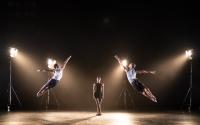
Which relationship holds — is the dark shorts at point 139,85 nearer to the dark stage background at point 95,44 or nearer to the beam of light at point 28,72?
the dark stage background at point 95,44

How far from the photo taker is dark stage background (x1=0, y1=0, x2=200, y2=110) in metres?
24.7

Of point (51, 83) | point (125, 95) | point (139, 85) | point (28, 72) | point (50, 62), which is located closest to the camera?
point (139, 85)

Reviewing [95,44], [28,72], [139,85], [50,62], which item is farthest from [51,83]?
[139,85]

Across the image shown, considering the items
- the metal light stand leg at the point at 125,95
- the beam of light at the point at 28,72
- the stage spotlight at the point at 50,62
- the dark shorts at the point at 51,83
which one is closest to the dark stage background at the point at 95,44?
the beam of light at the point at 28,72

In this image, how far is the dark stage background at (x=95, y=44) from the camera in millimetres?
24734

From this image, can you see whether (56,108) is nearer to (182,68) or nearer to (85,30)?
(85,30)

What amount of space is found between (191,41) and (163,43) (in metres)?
1.77

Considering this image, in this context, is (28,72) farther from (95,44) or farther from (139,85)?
(139,85)

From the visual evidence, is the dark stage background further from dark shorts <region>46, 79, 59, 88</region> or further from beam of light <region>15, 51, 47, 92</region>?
dark shorts <region>46, 79, 59, 88</region>

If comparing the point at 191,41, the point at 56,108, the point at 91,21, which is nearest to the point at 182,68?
the point at 191,41

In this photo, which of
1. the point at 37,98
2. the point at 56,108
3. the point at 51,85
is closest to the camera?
the point at 51,85

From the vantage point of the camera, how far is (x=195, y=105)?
24.1 metres

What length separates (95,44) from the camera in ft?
81.3

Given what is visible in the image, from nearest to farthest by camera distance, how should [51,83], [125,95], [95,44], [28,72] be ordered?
1. [51,83]
2. [125,95]
3. [95,44]
4. [28,72]
